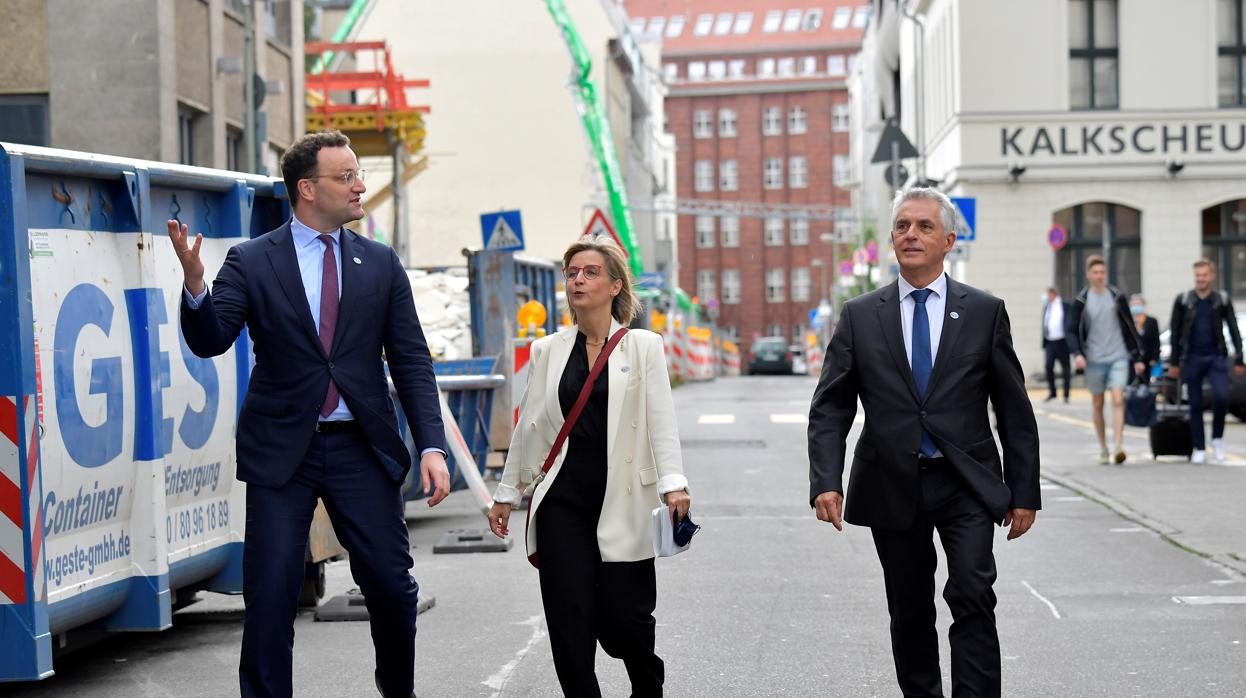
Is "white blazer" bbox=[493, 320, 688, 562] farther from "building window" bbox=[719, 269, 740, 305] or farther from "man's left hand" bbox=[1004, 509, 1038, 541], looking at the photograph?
"building window" bbox=[719, 269, 740, 305]

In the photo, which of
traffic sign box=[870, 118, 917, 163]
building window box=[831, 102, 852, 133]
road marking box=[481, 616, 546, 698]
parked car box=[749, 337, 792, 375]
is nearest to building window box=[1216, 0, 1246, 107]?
traffic sign box=[870, 118, 917, 163]

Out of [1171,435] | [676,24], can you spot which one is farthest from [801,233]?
[1171,435]

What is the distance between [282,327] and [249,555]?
680 mm

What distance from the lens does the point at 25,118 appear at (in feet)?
71.9

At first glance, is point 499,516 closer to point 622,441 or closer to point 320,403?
point 622,441

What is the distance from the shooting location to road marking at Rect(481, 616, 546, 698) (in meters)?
6.95

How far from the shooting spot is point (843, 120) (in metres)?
121

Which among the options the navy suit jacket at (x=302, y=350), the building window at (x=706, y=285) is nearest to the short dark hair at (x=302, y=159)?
the navy suit jacket at (x=302, y=350)

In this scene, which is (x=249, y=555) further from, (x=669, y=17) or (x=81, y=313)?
(x=669, y=17)

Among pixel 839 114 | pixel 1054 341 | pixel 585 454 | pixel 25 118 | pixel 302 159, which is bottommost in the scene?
pixel 585 454

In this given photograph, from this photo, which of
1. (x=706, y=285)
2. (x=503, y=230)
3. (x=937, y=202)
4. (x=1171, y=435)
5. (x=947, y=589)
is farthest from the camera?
(x=706, y=285)

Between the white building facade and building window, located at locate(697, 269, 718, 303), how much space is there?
83078 millimetres

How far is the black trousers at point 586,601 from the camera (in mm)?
5371

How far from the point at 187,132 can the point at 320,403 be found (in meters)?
20.1
